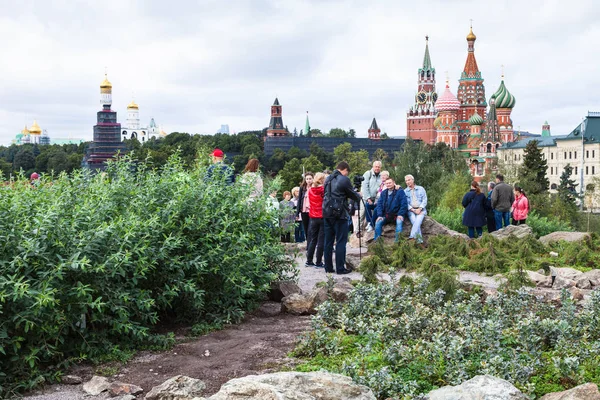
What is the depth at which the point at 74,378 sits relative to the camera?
216 inches

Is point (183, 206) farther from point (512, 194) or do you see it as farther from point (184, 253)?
point (512, 194)

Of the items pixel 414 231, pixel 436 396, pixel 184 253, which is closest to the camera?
pixel 436 396

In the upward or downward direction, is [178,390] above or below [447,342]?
below

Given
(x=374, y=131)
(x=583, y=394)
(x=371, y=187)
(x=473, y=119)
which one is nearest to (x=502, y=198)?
(x=371, y=187)

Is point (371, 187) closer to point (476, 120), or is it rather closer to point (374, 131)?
point (476, 120)

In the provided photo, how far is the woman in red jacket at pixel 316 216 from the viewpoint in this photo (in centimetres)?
1072

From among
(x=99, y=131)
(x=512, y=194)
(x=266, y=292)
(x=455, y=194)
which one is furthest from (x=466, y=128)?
(x=266, y=292)

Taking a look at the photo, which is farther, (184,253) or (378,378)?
(184,253)

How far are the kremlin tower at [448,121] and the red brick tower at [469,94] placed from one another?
1.54 m

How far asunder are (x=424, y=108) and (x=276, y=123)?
100 feet

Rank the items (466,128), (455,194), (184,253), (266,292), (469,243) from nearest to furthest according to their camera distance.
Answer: (184,253) → (266,292) → (469,243) → (455,194) → (466,128)

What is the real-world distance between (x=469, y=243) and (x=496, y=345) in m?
6.72

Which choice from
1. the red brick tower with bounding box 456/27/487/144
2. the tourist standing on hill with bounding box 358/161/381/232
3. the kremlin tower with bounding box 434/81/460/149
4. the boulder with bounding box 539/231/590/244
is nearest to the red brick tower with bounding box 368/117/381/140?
the red brick tower with bounding box 456/27/487/144

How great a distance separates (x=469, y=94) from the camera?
12206 cm
